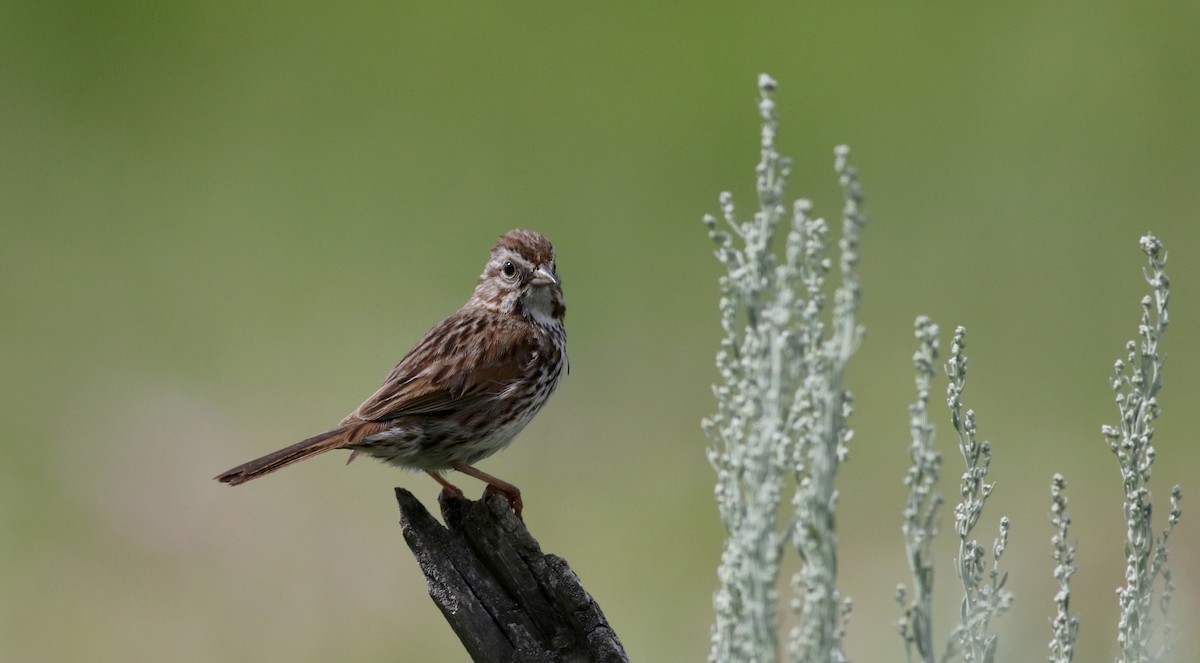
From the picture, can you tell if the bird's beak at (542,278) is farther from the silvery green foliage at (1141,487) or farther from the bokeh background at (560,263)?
the silvery green foliage at (1141,487)

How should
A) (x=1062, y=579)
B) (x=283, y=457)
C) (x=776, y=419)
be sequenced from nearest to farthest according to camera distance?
1. (x=776, y=419)
2. (x=1062, y=579)
3. (x=283, y=457)

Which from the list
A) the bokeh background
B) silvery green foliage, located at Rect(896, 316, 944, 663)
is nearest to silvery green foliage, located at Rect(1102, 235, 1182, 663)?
silvery green foliage, located at Rect(896, 316, 944, 663)

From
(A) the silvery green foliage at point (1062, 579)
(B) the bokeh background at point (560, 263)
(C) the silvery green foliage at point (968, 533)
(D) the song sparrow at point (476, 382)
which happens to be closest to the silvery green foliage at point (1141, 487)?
(A) the silvery green foliage at point (1062, 579)

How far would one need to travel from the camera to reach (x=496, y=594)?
3.06m

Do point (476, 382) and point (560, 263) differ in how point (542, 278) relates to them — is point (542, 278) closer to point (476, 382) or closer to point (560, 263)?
point (476, 382)

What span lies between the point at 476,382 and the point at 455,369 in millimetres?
76

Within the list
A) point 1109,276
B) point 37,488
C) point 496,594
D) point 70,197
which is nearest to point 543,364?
point 496,594

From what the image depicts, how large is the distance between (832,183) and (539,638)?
8.87 metres

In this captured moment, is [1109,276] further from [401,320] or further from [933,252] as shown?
[401,320]

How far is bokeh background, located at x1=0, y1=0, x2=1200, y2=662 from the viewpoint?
320 inches

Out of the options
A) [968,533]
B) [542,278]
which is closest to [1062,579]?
[968,533]

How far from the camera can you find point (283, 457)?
4.06m

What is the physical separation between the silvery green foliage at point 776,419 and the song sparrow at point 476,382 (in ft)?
5.33

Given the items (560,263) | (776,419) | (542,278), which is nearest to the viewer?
(776,419)
